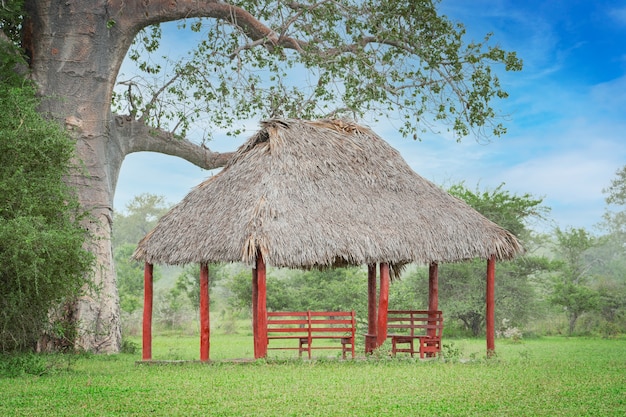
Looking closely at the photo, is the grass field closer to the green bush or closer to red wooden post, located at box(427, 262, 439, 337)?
the green bush

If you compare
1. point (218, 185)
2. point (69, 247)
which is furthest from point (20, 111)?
point (218, 185)

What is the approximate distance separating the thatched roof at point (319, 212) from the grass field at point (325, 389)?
1445 millimetres

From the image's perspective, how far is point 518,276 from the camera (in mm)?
21766

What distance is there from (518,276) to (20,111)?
1527 cm

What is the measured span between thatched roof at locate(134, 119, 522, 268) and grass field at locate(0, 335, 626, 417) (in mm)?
1445

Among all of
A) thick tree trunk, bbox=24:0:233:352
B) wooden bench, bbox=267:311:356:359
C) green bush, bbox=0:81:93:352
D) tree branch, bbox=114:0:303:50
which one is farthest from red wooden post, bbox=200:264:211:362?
tree branch, bbox=114:0:303:50

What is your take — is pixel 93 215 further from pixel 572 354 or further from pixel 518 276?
pixel 518 276

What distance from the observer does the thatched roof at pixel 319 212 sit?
1047cm

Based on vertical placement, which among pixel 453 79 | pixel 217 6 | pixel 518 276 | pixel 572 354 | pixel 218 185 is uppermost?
pixel 217 6

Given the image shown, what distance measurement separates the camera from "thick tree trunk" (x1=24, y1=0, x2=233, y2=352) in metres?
12.9

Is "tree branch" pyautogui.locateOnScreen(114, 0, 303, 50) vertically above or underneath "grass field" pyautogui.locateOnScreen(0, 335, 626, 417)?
above

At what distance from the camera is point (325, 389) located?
8.10 m

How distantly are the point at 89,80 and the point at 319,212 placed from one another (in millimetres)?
4712

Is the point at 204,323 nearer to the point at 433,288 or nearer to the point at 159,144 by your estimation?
the point at 433,288
